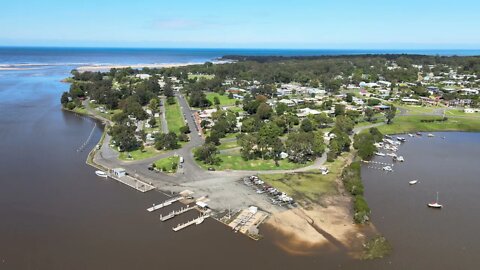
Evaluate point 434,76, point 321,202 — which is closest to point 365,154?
point 321,202

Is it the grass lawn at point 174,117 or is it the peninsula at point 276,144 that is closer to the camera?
the peninsula at point 276,144

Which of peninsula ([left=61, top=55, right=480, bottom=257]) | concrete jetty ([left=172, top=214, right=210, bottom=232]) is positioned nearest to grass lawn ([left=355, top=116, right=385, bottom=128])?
peninsula ([left=61, top=55, right=480, bottom=257])

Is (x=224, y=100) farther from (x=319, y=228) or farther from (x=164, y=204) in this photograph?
(x=319, y=228)

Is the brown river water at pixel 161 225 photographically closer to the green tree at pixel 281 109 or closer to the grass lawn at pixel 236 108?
the green tree at pixel 281 109

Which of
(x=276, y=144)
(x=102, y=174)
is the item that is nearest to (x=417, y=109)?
(x=276, y=144)

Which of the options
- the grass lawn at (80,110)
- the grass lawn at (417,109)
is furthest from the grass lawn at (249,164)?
the grass lawn at (417,109)

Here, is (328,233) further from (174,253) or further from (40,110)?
(40,110)
